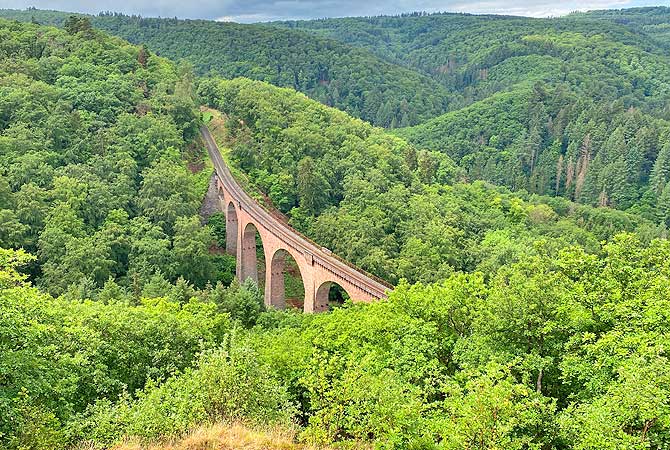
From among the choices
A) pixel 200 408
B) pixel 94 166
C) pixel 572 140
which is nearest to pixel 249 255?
pixel 94 166

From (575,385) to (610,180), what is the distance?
367ft

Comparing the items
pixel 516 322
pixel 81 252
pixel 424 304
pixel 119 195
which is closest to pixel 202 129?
pixel 119 195

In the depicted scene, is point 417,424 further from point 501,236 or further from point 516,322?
point 501,236

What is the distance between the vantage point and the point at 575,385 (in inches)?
773

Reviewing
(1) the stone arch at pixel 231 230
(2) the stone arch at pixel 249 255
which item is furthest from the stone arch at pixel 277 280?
(1) the stone arch at pixel 231 230

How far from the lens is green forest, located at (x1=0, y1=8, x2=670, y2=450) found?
54.0 feet

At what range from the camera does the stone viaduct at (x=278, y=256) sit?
160 ft

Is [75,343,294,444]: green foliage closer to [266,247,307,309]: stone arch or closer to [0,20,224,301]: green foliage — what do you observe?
[0,20,224,301]: green foliage

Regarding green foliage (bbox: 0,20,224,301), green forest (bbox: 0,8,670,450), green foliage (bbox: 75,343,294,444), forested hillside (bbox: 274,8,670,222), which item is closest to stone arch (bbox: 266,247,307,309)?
green forest (bbox: 0,8,670,450)

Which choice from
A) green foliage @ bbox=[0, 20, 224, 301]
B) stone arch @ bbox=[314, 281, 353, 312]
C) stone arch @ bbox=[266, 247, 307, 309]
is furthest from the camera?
stone arch @ bbox=[266, 247, 307, 309]

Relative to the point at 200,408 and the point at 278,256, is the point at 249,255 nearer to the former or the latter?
the point at 278,256

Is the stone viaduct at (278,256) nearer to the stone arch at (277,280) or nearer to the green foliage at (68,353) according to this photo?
the stone arch at (277,280)

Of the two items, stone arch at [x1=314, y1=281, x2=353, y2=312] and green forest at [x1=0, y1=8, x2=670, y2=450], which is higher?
green forest at [x1=0, y1=8, x2=670, y2=450]

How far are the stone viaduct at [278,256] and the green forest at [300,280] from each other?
9.94 ft
